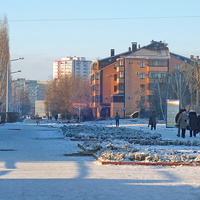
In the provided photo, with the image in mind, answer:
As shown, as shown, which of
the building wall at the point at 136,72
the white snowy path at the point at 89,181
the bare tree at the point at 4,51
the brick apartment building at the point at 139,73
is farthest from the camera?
the building wall at the point at 136,72

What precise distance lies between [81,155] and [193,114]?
15.7 metres

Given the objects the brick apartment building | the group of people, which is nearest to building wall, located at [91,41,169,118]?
the brick apartment building

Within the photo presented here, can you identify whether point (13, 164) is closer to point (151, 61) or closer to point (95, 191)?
point (95, 191)

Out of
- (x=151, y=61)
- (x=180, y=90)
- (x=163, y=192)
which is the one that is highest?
(x=151, y=61)

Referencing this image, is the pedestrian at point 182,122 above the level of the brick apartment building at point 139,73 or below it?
below

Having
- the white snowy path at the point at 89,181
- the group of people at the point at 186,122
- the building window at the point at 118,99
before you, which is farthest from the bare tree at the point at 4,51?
the white snowy path at the point at 89,181

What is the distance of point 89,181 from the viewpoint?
10.7 m

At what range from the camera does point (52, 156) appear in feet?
53.2

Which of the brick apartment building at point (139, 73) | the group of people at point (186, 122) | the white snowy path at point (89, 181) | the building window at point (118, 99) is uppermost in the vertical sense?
the brick apartment building at point (139, 73)

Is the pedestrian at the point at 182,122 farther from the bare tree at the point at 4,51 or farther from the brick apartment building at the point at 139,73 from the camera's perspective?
the brick apartment building at the point at 139,73

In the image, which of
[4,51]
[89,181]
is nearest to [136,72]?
[4,51]

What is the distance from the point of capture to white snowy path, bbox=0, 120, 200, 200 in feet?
29.5

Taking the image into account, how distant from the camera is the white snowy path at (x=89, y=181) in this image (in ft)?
29.5

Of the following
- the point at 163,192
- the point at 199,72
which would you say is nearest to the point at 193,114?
the point at 163,192
